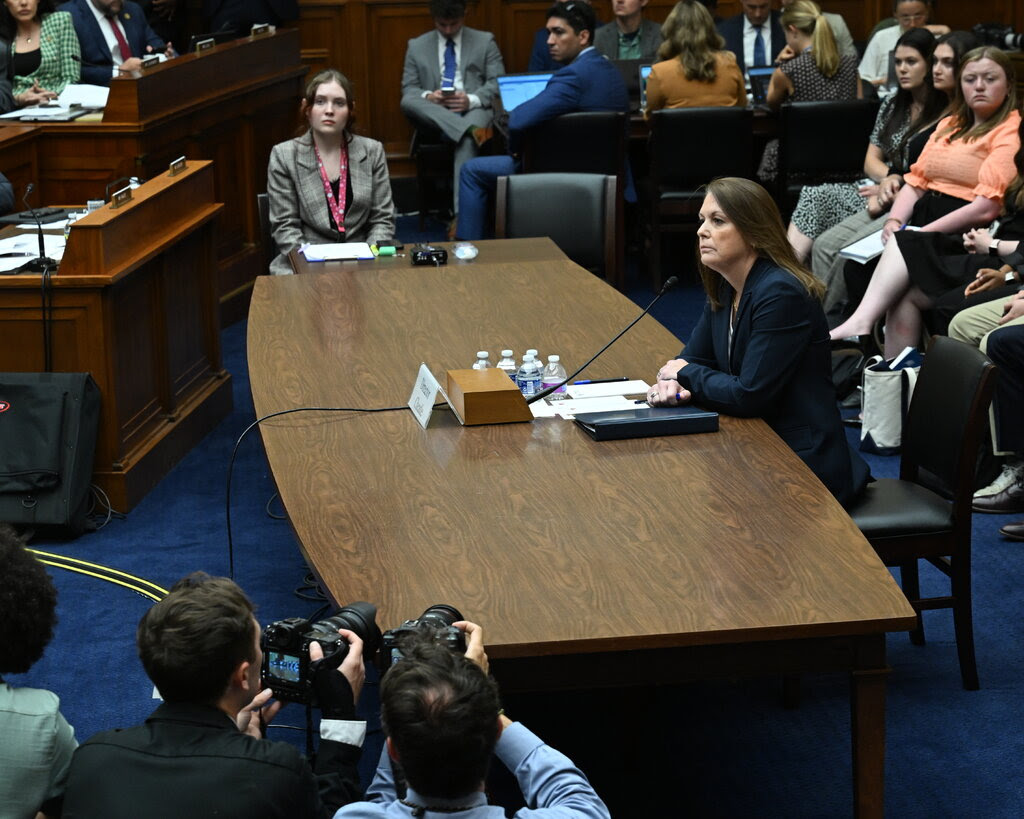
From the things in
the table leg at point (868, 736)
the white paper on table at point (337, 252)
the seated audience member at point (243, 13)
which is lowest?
the table leg at point (868, 736)

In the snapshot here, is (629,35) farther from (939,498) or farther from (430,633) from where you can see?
(430,633)

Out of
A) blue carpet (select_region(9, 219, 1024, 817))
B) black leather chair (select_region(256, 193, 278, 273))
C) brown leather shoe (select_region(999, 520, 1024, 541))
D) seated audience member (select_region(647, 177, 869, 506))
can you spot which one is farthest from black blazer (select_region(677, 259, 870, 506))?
black leather chair (select_region(256, 193, 278, 273))

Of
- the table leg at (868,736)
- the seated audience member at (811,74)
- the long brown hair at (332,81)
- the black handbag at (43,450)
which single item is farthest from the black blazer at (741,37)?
the table leg at (868,736)

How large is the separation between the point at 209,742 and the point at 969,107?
13.8 ft

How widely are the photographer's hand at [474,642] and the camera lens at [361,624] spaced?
132 mm

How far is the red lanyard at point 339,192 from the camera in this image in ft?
16.9

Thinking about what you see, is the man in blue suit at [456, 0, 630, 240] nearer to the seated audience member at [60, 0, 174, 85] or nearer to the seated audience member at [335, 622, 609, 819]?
the seated audience member at [60, 0, 174, 85]

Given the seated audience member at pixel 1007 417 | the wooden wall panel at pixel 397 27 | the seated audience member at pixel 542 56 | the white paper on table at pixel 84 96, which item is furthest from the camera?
the wooden wall panel at pixel 397 27

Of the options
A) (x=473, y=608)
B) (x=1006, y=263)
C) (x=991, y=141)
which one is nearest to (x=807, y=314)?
(x=473, y=608)

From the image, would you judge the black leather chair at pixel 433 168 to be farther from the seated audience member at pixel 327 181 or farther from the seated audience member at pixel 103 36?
the seated audience member at pixel 327 181

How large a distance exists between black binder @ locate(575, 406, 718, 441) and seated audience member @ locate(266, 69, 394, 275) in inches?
93.2

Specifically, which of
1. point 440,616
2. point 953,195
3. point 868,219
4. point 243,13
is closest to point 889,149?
point 868,219

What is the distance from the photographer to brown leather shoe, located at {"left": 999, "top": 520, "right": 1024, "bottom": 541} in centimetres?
395

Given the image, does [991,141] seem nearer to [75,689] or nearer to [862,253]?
[862,253]
